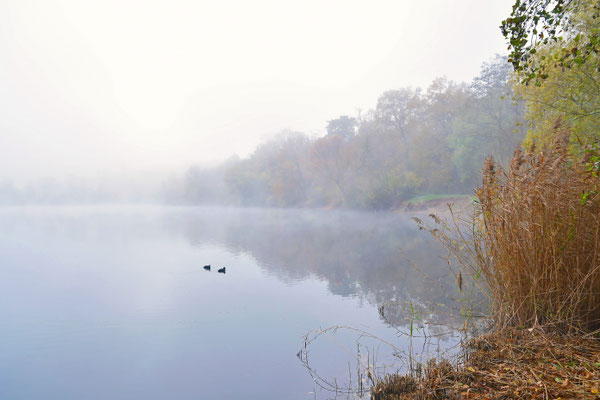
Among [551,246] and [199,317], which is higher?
[551,246]

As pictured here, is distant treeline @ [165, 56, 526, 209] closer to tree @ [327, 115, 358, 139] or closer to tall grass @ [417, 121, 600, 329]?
tree @ [327, 115, 358, 139]

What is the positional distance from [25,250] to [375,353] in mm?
21016

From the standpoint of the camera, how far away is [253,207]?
65.4m

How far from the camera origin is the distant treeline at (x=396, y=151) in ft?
105

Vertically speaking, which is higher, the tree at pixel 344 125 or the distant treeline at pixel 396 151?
the tree at pixel 344 125

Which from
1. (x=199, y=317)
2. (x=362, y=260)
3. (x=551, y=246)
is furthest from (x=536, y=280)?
(x=362, y=260)

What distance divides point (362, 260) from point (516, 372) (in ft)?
41.1

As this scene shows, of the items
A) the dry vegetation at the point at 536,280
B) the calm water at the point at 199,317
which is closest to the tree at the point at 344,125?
the calm water at the point at 199,317

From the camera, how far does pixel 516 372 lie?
298 cm

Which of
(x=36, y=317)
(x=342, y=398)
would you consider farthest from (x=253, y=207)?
(x=342, y=398)

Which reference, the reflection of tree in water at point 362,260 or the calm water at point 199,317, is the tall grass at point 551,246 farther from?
the reflection of tree in water at point 362,260

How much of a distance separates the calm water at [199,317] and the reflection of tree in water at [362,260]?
9cm

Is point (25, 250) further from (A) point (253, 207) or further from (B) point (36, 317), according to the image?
(A) point (253, 207)

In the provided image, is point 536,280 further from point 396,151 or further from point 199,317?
point 396,151
